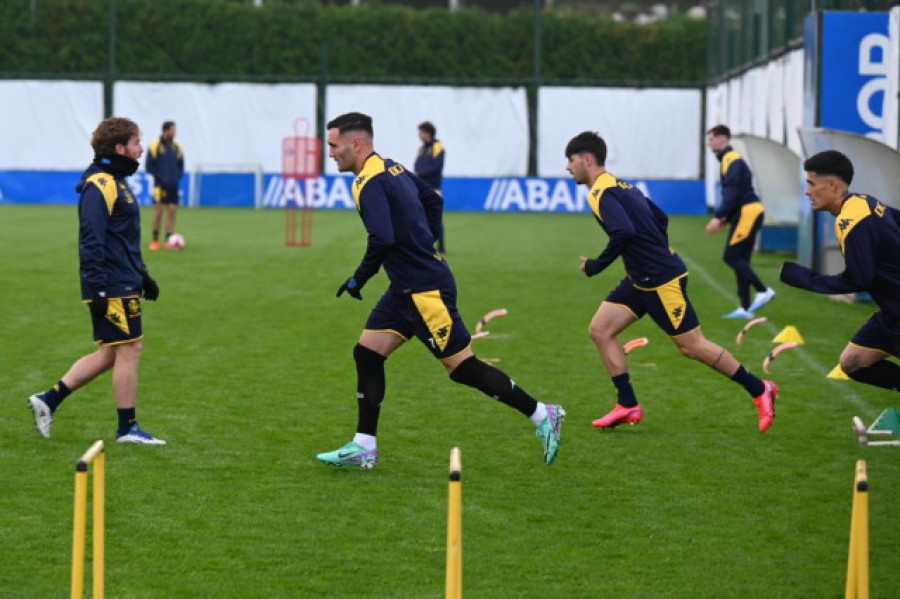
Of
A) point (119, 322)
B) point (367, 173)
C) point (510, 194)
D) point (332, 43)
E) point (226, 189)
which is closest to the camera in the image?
point (367, 173)

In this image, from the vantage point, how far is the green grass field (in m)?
6.34

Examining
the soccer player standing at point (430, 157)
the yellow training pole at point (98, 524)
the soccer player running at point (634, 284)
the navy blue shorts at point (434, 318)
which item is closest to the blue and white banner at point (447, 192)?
the soccer player standing at point (430, 157)

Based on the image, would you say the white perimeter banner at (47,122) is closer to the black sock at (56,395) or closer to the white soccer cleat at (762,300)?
the white soccer cleat at (762,300)

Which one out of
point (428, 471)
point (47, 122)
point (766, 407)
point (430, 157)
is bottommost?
point (428, 471)

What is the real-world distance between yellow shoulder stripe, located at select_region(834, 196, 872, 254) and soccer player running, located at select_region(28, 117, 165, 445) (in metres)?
3.95

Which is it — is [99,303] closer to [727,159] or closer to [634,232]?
[634,232]

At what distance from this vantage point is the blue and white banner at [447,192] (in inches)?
1511

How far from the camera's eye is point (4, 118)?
40.4 meters

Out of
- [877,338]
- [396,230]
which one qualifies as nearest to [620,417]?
[877,338]

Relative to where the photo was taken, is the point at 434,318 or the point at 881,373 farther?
the point at 881,373

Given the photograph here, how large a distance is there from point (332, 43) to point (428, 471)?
35.1 meters

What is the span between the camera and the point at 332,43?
42.2 metres

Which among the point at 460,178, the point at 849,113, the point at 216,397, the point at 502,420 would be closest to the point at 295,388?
the point at 216,397

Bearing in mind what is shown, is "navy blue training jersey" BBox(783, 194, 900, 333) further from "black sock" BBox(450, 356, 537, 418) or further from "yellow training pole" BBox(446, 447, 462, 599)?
"yellow training pole" BBox(446, 447, 462, 599)
